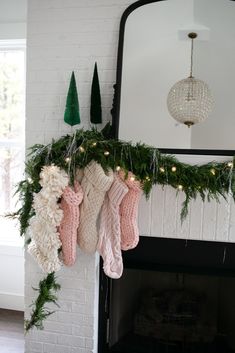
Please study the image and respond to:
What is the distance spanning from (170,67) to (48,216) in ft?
3.37

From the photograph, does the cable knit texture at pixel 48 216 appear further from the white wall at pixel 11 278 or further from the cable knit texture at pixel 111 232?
the white wall at pixel 11 278

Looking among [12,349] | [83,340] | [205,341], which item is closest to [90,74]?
[83,340]

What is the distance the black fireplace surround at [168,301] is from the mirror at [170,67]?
61cm

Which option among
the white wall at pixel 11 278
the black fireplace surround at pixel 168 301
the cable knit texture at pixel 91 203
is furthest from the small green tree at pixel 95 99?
the white wall at pixel 11 278

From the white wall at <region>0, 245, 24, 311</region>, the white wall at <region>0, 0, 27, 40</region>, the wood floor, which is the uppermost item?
the white wall at <region>0, 0, 27, 40</region>

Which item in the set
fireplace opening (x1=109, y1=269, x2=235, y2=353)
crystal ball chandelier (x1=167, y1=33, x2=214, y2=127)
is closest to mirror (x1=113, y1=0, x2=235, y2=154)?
crystal ball chandelier (x1=167, y1=33, x2=214, y2=127)

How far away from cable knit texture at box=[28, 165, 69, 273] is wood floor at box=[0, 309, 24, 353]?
92 cm

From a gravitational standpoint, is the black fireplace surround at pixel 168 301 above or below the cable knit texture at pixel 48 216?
below

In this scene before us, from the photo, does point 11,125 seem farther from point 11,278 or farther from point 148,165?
point 148,165

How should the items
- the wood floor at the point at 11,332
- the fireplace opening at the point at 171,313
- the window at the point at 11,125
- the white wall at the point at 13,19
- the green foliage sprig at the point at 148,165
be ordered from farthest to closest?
the window at the point at 11,125 < the white wall at the point at 13,19 < the wood floor at the point at 11,332 < the fireplace opening at the point at 171,313 < the green foliage sprig at the point at 148,165

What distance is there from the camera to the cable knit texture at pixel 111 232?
162 centimetres

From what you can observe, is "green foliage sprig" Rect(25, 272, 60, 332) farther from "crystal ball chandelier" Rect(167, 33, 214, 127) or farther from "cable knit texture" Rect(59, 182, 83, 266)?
"crystal ball chandelier" Rect(167, 33, 214, 127)

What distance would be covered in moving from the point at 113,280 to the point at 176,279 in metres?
0.38

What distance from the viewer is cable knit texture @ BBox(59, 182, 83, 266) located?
1.61 m
